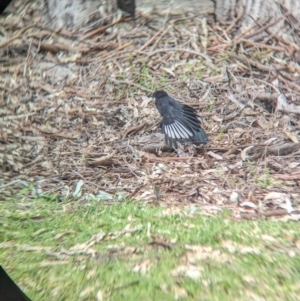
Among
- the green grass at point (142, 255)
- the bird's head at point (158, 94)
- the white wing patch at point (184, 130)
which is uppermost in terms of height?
the bird's head at point (158, 94)

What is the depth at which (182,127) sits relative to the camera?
0.69 m

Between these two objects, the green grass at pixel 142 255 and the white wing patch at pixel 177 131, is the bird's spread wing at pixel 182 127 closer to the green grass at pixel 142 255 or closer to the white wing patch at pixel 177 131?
the white wing patch at pixel 177 131

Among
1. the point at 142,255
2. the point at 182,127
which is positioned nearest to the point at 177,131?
the point at 182,127

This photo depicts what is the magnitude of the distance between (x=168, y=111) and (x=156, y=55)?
89 millimetres

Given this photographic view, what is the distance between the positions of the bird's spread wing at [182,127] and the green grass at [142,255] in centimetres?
12

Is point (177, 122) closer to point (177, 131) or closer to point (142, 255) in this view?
point (177, 131)

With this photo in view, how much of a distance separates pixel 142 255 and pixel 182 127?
218 millimetres

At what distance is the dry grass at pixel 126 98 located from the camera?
0.66 meters

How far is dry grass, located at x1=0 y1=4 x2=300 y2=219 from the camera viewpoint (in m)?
0.66

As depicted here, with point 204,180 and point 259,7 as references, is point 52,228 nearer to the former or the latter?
point 204,180

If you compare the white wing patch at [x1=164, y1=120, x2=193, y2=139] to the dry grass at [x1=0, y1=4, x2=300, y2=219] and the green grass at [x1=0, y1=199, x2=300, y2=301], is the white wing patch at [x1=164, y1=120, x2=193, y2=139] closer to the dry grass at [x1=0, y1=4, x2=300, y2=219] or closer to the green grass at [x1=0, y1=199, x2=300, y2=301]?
the dry grass at [x1=0, y1=4, x2=300, y2=219]

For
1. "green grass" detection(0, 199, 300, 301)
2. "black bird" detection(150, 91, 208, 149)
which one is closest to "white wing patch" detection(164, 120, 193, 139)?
"black bird" detection(150, 91, 208, 149)

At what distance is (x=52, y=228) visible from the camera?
604 mm

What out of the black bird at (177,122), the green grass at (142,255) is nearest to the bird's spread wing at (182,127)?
the black bird at (177,122)
